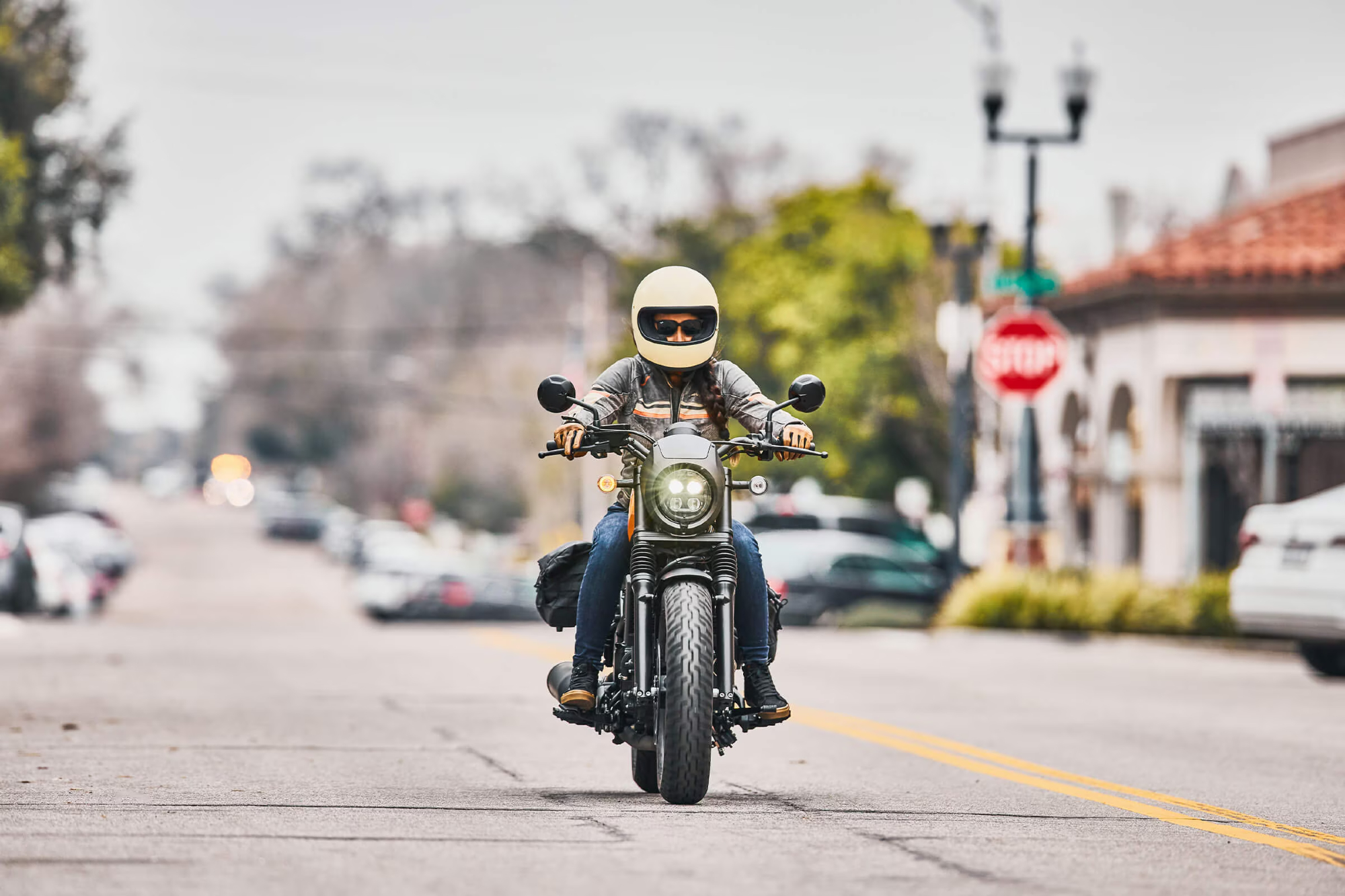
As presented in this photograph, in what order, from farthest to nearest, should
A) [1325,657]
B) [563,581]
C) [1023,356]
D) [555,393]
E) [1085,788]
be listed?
[1023,356] < [1325,657] < [1085,788] < [563,581] < [555,393]

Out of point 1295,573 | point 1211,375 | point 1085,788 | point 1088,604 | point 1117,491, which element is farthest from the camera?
point 1117,491

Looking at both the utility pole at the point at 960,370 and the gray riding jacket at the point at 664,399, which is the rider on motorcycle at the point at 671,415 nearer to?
the gray riding jacket at the point at 664,399

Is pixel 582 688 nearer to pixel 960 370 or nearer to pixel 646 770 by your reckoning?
pixel 646 770

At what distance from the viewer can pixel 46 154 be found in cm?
3038

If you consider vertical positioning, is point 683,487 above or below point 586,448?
below

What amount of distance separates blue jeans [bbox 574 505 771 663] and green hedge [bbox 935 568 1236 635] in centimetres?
1718

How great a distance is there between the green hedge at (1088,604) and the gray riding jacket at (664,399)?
17.1 m

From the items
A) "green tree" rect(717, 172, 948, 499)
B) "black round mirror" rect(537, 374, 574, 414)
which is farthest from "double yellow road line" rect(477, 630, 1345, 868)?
"green tree" rect(717, 172, 948, 499)

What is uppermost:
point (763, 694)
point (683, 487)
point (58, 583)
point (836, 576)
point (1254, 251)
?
point (1254, 251)

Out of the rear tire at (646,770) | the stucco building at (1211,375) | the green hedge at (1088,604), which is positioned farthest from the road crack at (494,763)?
the stucco building at (1211,375)

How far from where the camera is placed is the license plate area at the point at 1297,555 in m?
18.6

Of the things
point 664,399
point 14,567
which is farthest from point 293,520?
point 664,399

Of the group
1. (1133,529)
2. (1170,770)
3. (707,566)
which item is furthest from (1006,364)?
(707,566)

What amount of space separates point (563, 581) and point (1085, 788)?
8.41 feet
